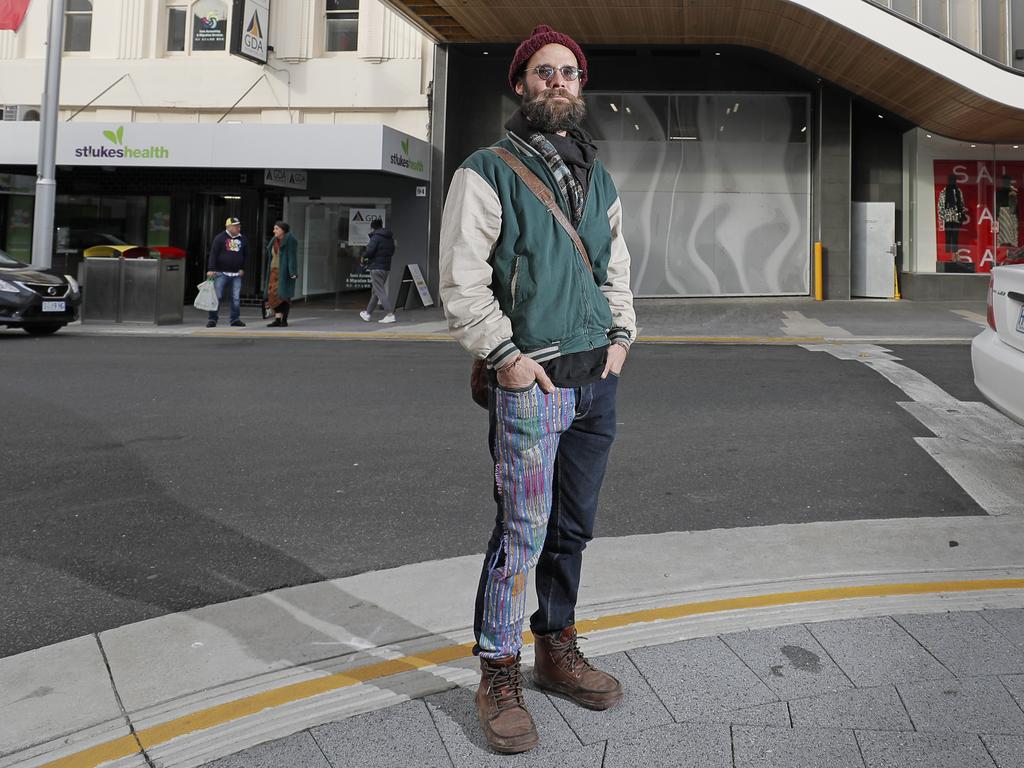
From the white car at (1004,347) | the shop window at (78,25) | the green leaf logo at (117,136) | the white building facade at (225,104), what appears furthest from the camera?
the shop window at (78,25)

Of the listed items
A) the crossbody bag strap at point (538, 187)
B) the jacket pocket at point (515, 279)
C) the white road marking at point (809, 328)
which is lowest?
the jacket pocket at point (515, 279)

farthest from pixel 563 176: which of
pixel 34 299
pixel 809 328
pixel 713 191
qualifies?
pixel 713 191

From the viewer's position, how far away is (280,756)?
2.65 m

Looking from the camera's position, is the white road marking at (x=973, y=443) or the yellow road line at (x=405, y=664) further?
the white road marking at (x=973, y=443)

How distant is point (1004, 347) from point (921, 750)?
351 cm

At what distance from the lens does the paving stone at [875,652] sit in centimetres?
309

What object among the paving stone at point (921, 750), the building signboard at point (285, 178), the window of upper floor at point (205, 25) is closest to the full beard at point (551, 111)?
the paving stone at point (921, 750)

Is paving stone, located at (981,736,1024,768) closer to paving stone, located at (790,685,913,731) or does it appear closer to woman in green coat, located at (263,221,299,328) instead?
paving stone, located at (790,685,913,731)

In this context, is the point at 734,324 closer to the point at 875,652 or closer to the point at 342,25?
the point at 342,25

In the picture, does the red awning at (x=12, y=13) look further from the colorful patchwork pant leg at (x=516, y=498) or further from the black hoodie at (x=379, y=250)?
the colorful patchwork pant leg at (x=516, y=498)

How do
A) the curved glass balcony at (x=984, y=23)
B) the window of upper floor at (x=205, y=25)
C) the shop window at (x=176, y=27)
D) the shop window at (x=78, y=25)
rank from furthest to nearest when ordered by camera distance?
the shop window at (x=78, y=25) → the shop window at (x=176, y=27) → the window of upper floor at (x=205, y=25) → the curved glass balcony at (x=984, y=23)

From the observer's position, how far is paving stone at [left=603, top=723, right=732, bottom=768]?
2.58 m

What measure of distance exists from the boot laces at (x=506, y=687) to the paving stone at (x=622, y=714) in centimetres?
17

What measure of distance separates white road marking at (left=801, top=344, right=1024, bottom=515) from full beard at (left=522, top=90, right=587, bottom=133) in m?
3.51
